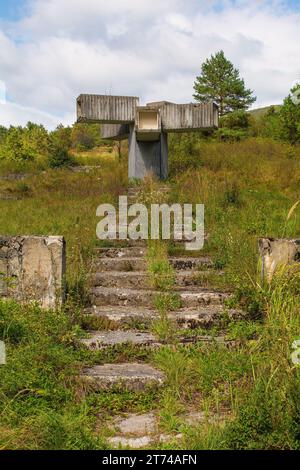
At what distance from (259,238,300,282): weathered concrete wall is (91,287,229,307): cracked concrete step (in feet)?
2.17

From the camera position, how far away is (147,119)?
44.1 feet

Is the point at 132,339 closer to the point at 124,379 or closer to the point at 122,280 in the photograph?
the point at 124,379

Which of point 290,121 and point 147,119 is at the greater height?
point 290,121

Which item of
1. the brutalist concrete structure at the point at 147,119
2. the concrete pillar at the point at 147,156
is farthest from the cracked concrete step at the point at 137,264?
the concrete pillar at the point at 147,156

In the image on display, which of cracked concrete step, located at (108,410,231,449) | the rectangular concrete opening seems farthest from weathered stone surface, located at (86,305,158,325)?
the rectangular concrete opening

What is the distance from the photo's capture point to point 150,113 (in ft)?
44.2

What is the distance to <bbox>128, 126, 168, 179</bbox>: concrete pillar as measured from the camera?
1356 cm

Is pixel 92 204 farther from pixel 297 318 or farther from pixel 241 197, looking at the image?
pixel 297 318

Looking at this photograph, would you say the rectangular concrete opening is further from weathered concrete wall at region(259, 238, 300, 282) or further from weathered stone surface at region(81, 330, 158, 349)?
weathered stone surface at region(81, 330, 158, 349)

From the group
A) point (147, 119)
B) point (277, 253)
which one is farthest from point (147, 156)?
point (277, 253)

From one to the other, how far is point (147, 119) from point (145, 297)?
7894mm

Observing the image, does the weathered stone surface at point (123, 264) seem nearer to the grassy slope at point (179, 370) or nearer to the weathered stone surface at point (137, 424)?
the grassy slope at point (179, 370)

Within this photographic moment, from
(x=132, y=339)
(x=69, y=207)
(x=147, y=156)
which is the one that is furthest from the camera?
(x=147, y=156)

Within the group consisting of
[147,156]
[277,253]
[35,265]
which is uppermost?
[147,156]
